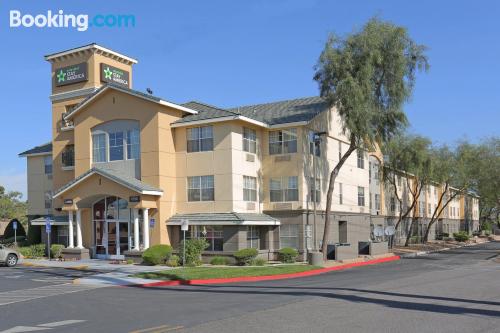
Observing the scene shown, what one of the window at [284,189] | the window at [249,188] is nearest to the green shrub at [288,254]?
the window at [284,189]

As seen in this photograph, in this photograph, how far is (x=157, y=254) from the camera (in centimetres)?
2930

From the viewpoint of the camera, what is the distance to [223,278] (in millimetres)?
22688

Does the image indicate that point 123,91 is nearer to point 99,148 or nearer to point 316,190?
point 99,148

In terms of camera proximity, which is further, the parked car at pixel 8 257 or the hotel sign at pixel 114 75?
the hotel sign at pixel 114 75

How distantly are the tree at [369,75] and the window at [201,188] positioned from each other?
6935 mm

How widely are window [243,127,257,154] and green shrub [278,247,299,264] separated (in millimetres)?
6291

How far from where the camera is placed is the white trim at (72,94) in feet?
124

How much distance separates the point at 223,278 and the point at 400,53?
17110 millimetres

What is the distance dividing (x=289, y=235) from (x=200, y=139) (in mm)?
7888

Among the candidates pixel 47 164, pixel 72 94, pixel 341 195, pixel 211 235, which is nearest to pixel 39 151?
pixel 47 164

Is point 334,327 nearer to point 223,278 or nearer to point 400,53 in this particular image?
point 223,278

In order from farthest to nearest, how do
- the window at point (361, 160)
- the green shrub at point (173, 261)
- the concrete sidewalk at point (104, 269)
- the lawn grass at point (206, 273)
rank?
the window at point (361, 160)
the green shrub at point (173, 261)
the lawn grass at point (206, 273)
the concrete sidewalk at point (104, 269)

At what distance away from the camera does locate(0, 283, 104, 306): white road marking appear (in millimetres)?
17359

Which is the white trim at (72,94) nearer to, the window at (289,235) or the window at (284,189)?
the window at (284,189)
